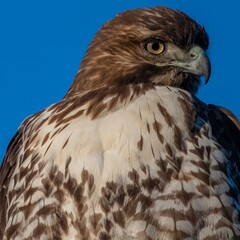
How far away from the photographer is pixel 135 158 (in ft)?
18.8

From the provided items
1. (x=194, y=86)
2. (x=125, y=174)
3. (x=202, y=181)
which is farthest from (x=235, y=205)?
(x=194, y=86)

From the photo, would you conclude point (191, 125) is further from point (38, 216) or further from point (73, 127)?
point (38, 216)

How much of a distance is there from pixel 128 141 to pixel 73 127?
44cm

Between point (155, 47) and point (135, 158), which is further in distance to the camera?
point (155, 47)

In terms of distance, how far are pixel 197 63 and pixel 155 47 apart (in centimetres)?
34

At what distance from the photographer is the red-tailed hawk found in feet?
18.3

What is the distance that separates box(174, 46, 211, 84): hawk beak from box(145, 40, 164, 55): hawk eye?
158mm

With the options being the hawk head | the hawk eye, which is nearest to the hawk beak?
the hawk head

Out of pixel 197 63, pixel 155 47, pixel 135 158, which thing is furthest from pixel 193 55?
pixel 135 158

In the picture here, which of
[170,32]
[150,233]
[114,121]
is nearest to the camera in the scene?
[150,233]

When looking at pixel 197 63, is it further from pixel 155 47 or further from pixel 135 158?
pixel 135 158

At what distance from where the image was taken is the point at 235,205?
577 centimetres

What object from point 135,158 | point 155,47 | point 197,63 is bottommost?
point 135,158

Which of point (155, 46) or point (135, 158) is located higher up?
point (155, 46)
